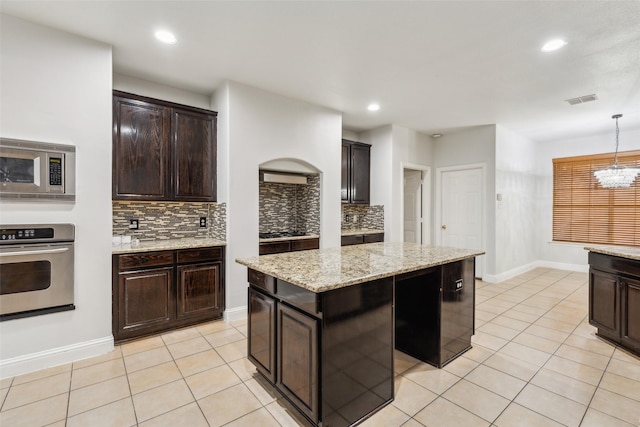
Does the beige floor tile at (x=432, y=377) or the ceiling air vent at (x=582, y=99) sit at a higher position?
the ceiling air vent at (x=582, y=99)

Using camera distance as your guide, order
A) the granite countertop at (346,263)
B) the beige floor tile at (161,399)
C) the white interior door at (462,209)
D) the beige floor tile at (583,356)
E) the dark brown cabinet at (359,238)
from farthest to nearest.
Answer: the white interior door at (462,209), the dark brown cabinet at (359,238), the beige floor tile at (583,356), the beige floor tile at (161,399), the granite countertop at (346,263)

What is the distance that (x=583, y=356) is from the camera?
2.78 meters

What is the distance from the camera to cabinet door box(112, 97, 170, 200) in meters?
3.13

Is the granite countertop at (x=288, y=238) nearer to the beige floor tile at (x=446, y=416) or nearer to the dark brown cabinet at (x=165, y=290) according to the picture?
the dark brown cabinet at (x=165, y=290)

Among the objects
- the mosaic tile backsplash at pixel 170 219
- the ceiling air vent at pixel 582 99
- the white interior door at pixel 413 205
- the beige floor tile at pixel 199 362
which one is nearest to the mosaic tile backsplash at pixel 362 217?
the white interior door at pixel 413 205

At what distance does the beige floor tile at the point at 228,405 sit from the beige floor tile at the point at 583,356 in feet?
9.07

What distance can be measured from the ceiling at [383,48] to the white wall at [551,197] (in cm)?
189

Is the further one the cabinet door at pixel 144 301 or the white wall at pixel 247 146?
the white wall at pixel 247 146

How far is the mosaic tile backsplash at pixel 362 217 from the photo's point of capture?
18.5 feet

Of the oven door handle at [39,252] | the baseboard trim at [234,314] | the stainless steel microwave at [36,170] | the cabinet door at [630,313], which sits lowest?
the baseboard trim at [234,314]

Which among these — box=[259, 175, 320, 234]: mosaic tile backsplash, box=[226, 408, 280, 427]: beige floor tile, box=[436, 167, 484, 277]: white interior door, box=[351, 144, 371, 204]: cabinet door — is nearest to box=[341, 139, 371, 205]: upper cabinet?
box=[351, 144, 371, 204]: cabinet door

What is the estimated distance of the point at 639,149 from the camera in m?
5.52

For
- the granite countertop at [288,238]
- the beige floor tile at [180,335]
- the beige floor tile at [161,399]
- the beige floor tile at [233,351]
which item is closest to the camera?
the beige floor tile at [161,399]

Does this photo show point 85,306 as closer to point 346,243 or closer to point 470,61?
point 346,243
